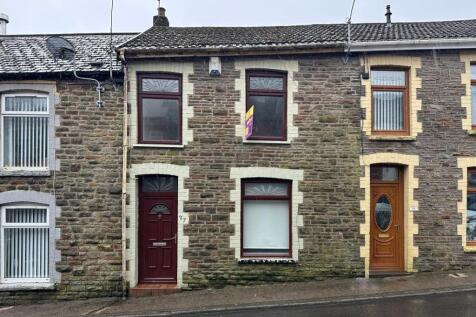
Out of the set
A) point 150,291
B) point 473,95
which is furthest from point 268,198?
point 473,95

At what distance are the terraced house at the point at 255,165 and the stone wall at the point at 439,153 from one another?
3 centimetres

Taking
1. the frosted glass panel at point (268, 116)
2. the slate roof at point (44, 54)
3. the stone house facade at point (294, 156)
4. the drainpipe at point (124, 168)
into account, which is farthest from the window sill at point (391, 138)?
the slate roof at point (44, 54)

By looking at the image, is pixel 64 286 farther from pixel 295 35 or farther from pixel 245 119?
pixel 295 35

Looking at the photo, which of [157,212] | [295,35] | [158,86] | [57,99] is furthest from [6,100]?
[295,35]

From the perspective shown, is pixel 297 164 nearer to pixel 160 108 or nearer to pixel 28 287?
pixel 160 108

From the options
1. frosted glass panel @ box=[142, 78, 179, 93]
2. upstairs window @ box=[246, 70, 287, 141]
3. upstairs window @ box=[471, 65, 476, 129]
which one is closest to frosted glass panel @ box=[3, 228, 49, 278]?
frosted glass panel @ box=[142, 78, 179, 93]

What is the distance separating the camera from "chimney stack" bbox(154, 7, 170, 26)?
15461 mm

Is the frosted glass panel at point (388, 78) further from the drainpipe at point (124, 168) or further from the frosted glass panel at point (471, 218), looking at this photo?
the drainpipe at point (124, 168)

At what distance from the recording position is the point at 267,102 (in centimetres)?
1138

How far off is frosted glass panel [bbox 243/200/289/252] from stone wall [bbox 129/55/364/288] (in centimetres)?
47

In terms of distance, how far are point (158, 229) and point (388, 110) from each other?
6331 mm

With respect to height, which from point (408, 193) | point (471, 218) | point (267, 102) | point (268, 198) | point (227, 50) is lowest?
point (471, 218)

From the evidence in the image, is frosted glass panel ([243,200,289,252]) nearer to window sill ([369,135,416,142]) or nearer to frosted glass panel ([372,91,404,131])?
window sill ([369,135,416,142])

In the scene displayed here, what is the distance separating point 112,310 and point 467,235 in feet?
28.0
